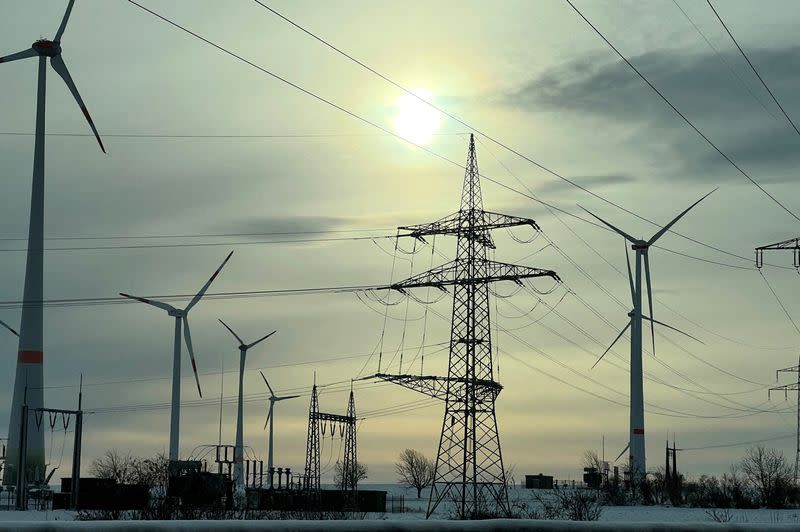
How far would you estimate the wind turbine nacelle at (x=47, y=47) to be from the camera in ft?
358

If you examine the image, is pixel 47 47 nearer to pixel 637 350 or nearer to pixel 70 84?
pixel 70 84

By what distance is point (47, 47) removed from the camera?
365 feet

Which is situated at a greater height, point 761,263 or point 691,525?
point 761,263

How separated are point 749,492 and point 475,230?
8742 centimetres

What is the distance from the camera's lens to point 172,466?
348 feet

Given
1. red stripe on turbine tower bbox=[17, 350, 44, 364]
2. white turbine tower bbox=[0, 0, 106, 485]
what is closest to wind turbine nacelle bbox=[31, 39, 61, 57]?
white turbine tower bbox=[0, 0, 106, 485]

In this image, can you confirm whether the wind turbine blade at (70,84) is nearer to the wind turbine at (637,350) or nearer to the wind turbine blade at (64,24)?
the wind turbine blade at (64,24)

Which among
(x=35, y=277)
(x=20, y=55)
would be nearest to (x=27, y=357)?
(x=35, y=277)

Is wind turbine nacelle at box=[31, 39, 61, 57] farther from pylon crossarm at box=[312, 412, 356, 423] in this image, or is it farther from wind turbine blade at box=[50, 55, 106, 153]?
pylon crossarm at box=[312, 412, 356, 423]

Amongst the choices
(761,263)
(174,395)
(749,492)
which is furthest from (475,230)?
(749,492)

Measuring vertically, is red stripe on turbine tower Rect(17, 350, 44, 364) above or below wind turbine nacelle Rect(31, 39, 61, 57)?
below

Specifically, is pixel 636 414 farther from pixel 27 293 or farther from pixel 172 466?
pixel 27 293

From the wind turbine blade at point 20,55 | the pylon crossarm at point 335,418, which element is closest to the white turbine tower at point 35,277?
the wind turbine blade at point 20,55

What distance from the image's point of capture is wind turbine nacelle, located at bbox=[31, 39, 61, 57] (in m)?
109
